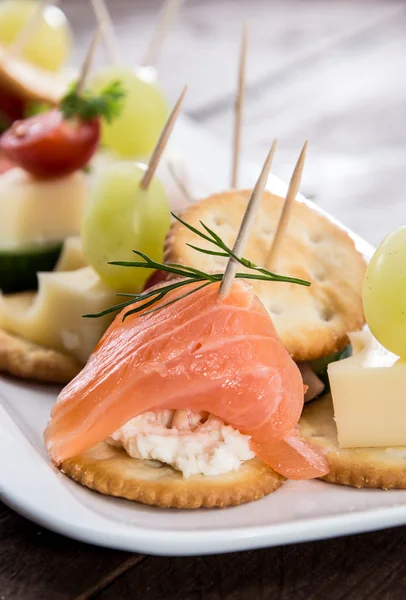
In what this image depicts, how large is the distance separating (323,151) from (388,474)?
219cm

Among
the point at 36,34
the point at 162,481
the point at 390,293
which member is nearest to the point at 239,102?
the point at 390,293

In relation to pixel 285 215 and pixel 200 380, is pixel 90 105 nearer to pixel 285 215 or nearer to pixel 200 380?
pixel 285 215

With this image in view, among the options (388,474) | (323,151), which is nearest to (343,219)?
(323,151)

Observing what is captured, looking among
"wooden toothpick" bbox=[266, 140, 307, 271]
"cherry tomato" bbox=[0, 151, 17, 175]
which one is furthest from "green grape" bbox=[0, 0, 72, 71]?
"wooden toothpick" bbox=[266, 140, 307, 271]

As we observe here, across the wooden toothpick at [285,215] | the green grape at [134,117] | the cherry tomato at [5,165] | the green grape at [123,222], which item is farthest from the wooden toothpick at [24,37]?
the wooden toothpick at [285,215]

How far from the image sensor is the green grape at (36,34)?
313 centimetres

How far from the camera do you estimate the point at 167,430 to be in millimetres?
1463

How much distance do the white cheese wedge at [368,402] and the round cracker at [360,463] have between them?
0.02m

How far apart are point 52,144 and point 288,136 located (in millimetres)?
1567

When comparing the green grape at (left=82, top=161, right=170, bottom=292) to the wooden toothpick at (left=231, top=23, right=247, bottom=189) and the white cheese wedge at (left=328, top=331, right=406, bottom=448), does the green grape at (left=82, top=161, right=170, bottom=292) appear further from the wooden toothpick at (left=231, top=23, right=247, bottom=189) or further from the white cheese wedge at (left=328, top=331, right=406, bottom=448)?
the white cheese wedge at (left=328, top=331, right=406, bottom=448)

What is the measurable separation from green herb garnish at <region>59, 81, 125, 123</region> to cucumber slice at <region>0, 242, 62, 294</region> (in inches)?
14.0

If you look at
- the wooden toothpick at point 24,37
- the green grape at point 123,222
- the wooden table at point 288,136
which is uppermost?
the wooden toothpick at point 24,37

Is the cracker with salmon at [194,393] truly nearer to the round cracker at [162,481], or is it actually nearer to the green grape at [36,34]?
the round cracker at [162,481]

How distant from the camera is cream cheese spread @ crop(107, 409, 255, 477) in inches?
57.2
